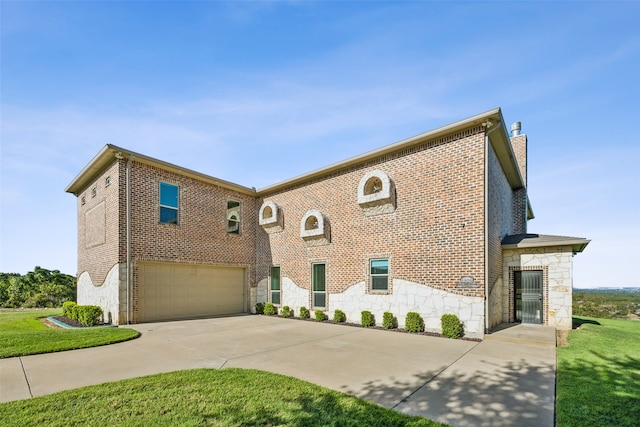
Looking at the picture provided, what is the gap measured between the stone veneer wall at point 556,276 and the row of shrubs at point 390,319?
350cm

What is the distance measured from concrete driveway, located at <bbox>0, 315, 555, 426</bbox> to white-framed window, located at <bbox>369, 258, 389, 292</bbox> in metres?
1.99

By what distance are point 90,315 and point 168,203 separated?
15.5ft

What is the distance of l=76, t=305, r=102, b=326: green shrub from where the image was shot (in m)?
11.0

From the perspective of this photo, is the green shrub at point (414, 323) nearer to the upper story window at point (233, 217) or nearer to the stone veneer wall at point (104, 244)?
the upper story window at point (233, 217)

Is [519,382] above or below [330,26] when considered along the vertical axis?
below

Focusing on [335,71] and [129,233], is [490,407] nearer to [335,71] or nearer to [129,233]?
[335,71]

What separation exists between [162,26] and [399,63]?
6316 mm

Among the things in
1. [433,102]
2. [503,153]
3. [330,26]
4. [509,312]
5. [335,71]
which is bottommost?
[509,312]

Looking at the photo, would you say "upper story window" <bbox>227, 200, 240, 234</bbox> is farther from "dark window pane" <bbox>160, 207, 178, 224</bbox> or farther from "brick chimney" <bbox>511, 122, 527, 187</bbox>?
"brick chimney" <bbox>511, 122, 527, 187</bbox>

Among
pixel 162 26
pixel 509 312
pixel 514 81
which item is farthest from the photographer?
pixel 509 312

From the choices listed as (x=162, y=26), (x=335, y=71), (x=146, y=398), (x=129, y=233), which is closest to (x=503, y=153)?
(x=335, y=71)

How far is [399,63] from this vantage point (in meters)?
9.06

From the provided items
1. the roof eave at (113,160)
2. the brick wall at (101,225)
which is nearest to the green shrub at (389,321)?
the roof eave at (113,160)

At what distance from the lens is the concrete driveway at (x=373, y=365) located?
431 centimetres
